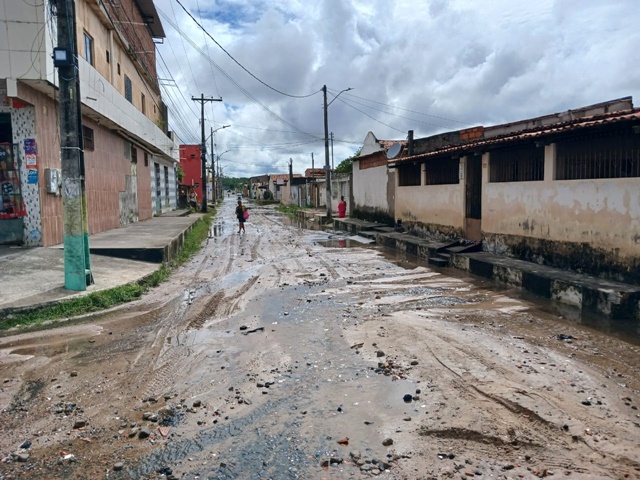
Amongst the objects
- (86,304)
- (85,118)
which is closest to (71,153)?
(86,304)

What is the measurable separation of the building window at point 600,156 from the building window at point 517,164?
0.81 meters

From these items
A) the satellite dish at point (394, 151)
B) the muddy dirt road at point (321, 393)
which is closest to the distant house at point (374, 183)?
the satellite dish at point (394, 151)

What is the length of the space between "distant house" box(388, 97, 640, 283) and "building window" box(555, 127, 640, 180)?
18mm

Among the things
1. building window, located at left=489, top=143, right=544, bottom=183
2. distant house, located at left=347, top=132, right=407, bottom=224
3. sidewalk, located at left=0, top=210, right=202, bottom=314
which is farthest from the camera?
distant house, located at left=347, top=132, right=407, bottom=224

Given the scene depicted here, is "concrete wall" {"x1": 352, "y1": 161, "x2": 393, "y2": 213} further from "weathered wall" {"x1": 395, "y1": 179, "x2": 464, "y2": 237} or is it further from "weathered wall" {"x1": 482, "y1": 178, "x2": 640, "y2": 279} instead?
"weathered wall" {"x1": 482, "y1": 178, "x2": 640, "y2": 279}

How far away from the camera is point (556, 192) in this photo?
10.6 m

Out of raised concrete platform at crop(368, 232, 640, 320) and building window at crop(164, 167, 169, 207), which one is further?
building window at crop(164, 167, 169, 207)

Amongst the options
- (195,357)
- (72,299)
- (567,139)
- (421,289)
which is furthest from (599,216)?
(72,299)

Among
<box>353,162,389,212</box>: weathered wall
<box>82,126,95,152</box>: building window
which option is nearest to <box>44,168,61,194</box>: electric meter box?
<box>82,126,95,152</box>: building window

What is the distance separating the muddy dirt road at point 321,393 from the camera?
11.9 feet

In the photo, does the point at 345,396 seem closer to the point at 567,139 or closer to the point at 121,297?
the point at 121,297

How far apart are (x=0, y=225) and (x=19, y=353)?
22.5ft

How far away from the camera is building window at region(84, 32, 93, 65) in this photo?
15.5 meters

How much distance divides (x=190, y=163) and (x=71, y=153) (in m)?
56.1
